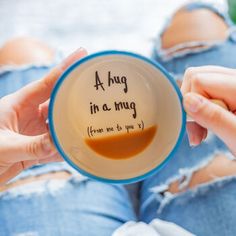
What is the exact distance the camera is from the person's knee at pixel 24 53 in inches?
32.8

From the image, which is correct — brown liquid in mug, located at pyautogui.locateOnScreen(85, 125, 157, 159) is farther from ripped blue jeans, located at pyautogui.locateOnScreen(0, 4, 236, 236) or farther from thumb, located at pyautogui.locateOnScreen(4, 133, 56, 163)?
ripped blue jeans, located at pyautogui.locateOnScreen(0, 4, 236, 236)

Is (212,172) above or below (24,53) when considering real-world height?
below

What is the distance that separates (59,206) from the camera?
2.21 feet

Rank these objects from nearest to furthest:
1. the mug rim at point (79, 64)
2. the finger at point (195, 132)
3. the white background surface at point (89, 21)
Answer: the mug rim at point (79, 64)
the finger at point (195, 132)
the white background surface at point (89, 21)

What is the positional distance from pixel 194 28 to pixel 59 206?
0.40 metres

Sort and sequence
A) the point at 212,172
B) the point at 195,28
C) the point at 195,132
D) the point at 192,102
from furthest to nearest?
the point at 195,28
the point at 212,172
the point at 195,132
the point at 192,102

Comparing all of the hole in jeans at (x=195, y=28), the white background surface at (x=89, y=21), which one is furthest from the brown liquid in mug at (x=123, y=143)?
the white background surface at (x=89, y=21)

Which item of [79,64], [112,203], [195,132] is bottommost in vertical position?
[112,203]

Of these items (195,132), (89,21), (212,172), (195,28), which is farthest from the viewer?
(89,21)

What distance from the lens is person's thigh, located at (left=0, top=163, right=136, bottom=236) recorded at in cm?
65

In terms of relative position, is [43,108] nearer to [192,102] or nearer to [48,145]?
[48,145]

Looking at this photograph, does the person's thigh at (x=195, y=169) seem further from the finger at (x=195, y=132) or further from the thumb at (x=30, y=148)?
the thumb at (x=30, y=148)

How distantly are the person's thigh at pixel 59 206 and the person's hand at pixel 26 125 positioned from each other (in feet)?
0.24

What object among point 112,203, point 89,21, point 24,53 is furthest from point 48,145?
point 89,21
